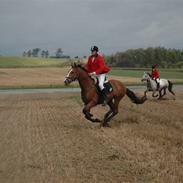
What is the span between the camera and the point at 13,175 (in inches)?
320

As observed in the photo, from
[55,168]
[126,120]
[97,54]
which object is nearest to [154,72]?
[126,120]

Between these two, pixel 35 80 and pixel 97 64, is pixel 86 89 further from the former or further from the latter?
pixel 35 80

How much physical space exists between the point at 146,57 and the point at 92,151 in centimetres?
11392

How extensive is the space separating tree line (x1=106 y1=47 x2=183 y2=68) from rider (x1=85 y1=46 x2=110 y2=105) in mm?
101404

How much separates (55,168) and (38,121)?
8.16 meters

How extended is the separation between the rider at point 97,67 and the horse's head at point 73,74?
1.25 ft

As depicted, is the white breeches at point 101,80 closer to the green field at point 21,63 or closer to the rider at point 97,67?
the rider at point 97,67

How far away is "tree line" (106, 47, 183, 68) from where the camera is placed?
385 ft

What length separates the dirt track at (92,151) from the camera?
783 cm

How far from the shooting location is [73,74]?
45.4ft

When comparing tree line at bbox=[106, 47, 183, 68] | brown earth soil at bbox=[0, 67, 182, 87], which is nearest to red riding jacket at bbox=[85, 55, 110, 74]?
brown earth soil at bbox=[0, 67, 182, 87]

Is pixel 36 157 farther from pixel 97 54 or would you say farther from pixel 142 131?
pixel 97 54

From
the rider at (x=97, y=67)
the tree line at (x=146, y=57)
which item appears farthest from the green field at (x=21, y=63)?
the rider at (x=97, y=67)

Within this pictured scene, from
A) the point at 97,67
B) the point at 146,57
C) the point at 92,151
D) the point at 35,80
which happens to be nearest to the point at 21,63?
the point at 146,57
